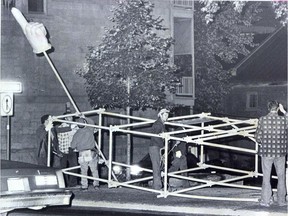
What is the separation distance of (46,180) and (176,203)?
3.60m

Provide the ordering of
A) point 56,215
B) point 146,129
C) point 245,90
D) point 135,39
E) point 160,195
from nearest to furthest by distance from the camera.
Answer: point 56,215, point 160,195, point 135,39, point 146,129, point 245,90

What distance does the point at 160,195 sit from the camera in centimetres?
1305

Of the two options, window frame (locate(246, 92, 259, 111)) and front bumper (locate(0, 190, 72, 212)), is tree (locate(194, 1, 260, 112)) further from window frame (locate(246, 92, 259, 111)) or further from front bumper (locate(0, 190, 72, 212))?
front bumper (locate(0, 190, 72, 212))

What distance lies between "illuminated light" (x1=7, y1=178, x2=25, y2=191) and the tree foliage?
12104 mm

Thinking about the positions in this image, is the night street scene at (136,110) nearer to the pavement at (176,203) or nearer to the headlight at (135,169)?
the pavement at (176,203)

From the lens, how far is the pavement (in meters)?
11.2

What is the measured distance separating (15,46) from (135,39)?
4.93 metres

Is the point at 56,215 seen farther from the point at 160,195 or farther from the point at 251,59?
the point at 251,59

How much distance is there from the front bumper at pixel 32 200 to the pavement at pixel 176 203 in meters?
2.81

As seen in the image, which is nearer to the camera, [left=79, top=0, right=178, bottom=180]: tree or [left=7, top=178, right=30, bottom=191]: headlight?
[left=7, top=178, right=30, bottom=191]: headlight

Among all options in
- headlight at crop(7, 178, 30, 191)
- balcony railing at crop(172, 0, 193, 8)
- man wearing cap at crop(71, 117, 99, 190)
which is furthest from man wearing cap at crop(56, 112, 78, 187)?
balcony railing at crop(172, 0, 193, 8)

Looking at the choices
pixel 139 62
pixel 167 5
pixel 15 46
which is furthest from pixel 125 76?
pixel 167 5

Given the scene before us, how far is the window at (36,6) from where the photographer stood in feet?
76.4

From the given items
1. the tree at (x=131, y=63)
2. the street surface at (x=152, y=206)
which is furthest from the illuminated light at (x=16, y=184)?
the tree at (x=131, y=63)
